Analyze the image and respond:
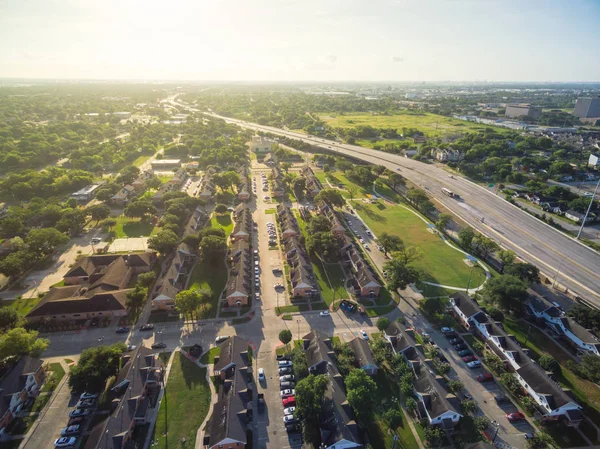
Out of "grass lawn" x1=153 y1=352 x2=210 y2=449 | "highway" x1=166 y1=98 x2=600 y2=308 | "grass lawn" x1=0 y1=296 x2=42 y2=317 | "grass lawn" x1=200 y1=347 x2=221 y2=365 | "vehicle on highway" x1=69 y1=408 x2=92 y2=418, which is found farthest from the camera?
"highway" x1=166 y1=98 x2=600 y2=308

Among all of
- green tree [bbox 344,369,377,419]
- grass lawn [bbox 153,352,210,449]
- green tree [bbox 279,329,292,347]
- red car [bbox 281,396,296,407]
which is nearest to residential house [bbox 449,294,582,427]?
green tree [bbox 344,369,377,419]

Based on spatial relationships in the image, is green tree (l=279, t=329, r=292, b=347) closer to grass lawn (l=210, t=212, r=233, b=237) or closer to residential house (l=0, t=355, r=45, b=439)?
residential house (l=0, t=355, r=45, b=439)

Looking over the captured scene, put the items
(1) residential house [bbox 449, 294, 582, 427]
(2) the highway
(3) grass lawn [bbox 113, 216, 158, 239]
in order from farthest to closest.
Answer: (3) grass lawn [bbox 113, 216, 158, 239]
(2) the highway
(1) residential house [bbox 449, 294, 582, 427]

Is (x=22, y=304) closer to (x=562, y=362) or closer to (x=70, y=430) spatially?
(x=70, y=430)

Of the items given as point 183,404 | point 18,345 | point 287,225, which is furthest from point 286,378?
point 287,225

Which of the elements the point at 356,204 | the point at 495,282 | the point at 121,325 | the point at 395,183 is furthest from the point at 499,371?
the point at 395,183
